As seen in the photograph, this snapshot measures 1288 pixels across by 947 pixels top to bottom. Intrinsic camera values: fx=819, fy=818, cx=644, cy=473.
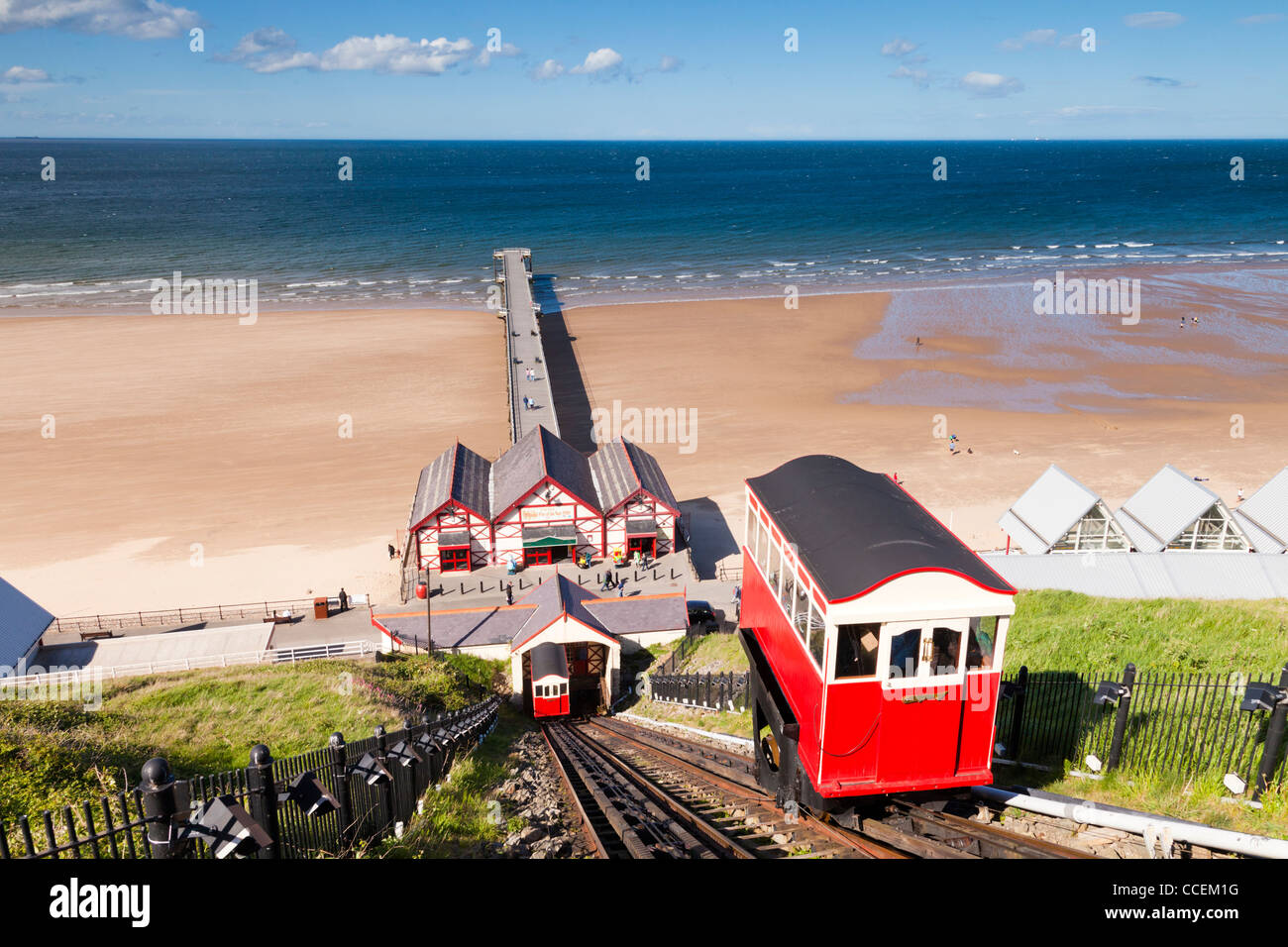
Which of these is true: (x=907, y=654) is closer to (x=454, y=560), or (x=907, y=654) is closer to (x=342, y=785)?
(x=342, y=785)

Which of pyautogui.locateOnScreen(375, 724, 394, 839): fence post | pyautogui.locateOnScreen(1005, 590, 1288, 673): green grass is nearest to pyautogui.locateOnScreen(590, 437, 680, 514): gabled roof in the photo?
pyautogui.locateOnScreen(1005, 590, 1288, 673): green grass

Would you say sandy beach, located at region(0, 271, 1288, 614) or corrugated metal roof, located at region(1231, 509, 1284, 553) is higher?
sandy beach, located at region(0, 271, 1288, 614)

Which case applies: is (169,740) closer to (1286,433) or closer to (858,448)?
(858,448)

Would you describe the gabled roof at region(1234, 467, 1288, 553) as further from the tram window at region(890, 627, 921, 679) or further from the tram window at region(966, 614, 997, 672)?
the tram window at region(890, 627, 921, 679)

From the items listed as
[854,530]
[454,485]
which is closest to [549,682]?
[454,485]

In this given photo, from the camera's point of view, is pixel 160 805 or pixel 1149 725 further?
pixel 1149 725
